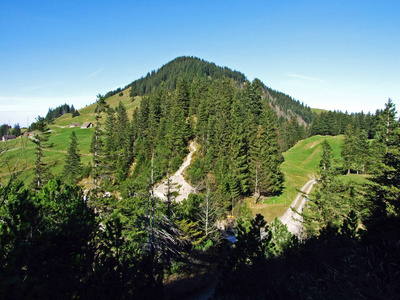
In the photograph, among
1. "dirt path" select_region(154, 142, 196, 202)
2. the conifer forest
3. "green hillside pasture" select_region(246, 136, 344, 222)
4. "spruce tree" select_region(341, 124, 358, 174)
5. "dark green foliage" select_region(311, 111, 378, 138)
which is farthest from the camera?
"dark green foliage" select_region(311, 111, 378, 138)

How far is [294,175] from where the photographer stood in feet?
203

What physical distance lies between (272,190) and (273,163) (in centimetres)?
534

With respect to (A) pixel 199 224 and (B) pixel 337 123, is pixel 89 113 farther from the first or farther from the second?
(A) pixel 199 224

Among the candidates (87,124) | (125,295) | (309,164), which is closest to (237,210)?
(125,295)

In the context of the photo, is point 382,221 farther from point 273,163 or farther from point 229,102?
point 229,102

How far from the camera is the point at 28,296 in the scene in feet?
15.6

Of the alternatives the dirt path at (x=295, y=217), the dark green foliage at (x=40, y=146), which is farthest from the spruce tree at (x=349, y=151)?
the dark green foliage at (x=40, y=146)

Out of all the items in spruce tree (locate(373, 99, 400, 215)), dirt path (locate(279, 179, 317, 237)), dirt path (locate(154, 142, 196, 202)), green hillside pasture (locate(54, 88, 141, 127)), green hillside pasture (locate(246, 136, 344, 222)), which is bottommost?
dirt path (locate(279, 179, 317, 237))

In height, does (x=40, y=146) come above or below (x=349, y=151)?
above

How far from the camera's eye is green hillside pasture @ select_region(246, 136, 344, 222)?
4084 cm

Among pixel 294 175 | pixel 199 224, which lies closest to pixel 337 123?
pixel 294 175

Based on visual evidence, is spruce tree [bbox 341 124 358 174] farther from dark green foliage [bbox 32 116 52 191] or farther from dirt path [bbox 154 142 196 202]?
dark green foliage [bbox 32 116 52 191]

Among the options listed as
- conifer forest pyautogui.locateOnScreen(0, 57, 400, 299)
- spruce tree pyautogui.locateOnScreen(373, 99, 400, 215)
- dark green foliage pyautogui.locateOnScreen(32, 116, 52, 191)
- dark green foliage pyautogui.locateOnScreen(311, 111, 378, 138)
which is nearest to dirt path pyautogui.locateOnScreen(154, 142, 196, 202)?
conifer forest pyautogui.locateOnScreen(0, 57, 400, 299)

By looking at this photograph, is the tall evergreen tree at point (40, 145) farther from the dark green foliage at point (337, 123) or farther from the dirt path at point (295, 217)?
the dark green foliage at point (337, 123)
